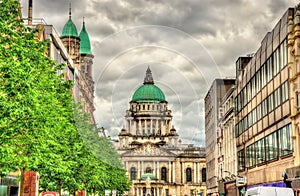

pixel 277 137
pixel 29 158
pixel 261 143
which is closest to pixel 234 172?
pixel 261 143

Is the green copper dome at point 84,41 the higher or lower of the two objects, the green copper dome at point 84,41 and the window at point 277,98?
the higher

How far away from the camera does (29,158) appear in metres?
40.9

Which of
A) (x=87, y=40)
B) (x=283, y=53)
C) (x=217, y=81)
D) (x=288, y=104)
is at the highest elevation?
(x=87, y=40)

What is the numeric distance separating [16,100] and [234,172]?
254 ft

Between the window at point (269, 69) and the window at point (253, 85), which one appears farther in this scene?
the window at point (253, 85)

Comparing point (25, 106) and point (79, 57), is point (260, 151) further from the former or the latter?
point (79, 57)

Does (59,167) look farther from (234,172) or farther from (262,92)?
(234,172)

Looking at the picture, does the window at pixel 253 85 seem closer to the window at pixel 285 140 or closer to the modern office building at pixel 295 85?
the window at pixel 285 140

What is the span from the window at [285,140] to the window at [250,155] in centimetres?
1858

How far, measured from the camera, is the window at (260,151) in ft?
269

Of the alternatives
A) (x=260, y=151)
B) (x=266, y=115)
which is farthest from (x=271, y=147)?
(x=260, y=151)

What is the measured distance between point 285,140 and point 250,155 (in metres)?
24.2

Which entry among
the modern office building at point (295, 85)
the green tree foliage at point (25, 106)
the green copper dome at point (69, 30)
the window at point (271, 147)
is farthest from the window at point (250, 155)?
the green copper dome at point (69, 30)

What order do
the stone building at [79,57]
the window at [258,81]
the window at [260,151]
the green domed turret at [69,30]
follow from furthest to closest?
the green domed turret at [69,30] → the stone building at [79,57] → the window at [258,81] → the window at [260,151]
